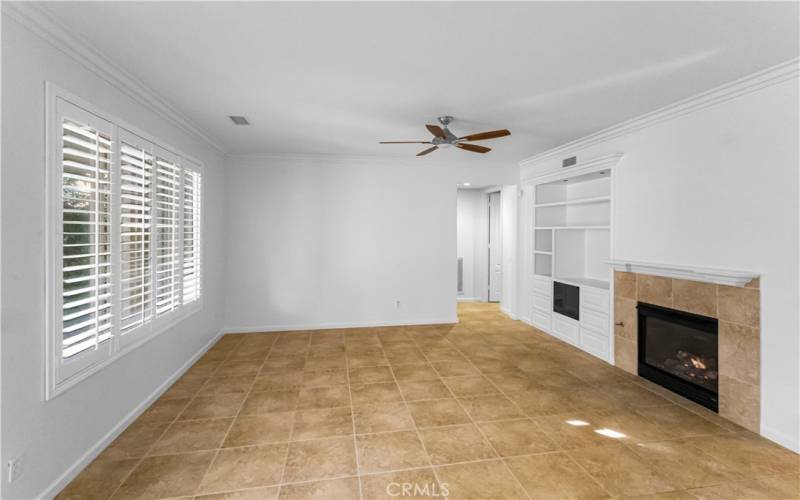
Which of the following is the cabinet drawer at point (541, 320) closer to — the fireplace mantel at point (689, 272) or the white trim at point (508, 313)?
the white trim at point (508, 313)

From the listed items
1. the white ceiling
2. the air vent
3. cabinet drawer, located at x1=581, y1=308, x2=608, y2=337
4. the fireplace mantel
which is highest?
the air vent

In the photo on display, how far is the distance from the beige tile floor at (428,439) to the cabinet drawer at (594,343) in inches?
9.0

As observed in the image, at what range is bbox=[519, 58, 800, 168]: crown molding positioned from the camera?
2.63 meters

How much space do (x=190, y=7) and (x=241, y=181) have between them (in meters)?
3.79

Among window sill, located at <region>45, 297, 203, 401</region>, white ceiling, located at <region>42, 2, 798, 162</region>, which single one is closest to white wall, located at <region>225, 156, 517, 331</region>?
window sill, located at <region>45, 297, 203, 401</region>

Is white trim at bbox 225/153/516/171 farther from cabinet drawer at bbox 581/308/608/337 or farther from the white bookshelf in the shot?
cabinet drawer at bbox 581/308/608/337

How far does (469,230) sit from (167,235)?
19.9 feet

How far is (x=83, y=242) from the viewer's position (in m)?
2.30

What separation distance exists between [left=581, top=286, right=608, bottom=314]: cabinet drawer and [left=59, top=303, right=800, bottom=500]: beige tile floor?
0.69 m

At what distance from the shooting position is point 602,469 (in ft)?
7.66

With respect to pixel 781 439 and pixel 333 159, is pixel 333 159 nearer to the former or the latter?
pixel 333 159

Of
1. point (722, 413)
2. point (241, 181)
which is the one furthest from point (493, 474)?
point (241, 181)

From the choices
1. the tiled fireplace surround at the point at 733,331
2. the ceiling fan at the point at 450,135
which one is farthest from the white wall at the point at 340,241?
the tiled fireplace surround at the point at 733,331

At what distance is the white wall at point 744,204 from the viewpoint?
261 centimetres
